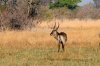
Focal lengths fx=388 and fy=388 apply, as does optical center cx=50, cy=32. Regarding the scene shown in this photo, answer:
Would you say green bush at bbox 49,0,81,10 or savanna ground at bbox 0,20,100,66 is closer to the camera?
savanna ground at bbox 0,20,100,66

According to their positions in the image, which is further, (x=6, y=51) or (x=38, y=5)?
(x=38, y=5)

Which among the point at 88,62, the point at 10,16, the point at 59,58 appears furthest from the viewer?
the point at 10,16

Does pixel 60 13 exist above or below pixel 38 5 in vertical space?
below

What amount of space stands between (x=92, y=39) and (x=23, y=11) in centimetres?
897

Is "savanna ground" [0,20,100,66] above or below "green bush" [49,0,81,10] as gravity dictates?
above

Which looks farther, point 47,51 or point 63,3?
point 63,3

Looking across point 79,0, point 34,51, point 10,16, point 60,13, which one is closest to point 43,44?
point 34,51

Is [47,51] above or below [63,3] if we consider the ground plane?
above

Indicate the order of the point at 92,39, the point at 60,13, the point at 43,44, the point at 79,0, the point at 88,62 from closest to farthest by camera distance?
the point at 88,62, the point at 43,44, the point at 92,39, the point at 60,13, the point at 79,0

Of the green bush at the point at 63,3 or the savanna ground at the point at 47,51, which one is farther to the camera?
the green bush at the point at 63,3

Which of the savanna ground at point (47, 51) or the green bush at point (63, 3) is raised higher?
the savanna ground at point (47, 51)

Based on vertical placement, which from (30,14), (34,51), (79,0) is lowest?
(79,0)

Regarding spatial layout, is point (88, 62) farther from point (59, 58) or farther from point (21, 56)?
point (21, 56)

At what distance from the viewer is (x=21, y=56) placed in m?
14.4
